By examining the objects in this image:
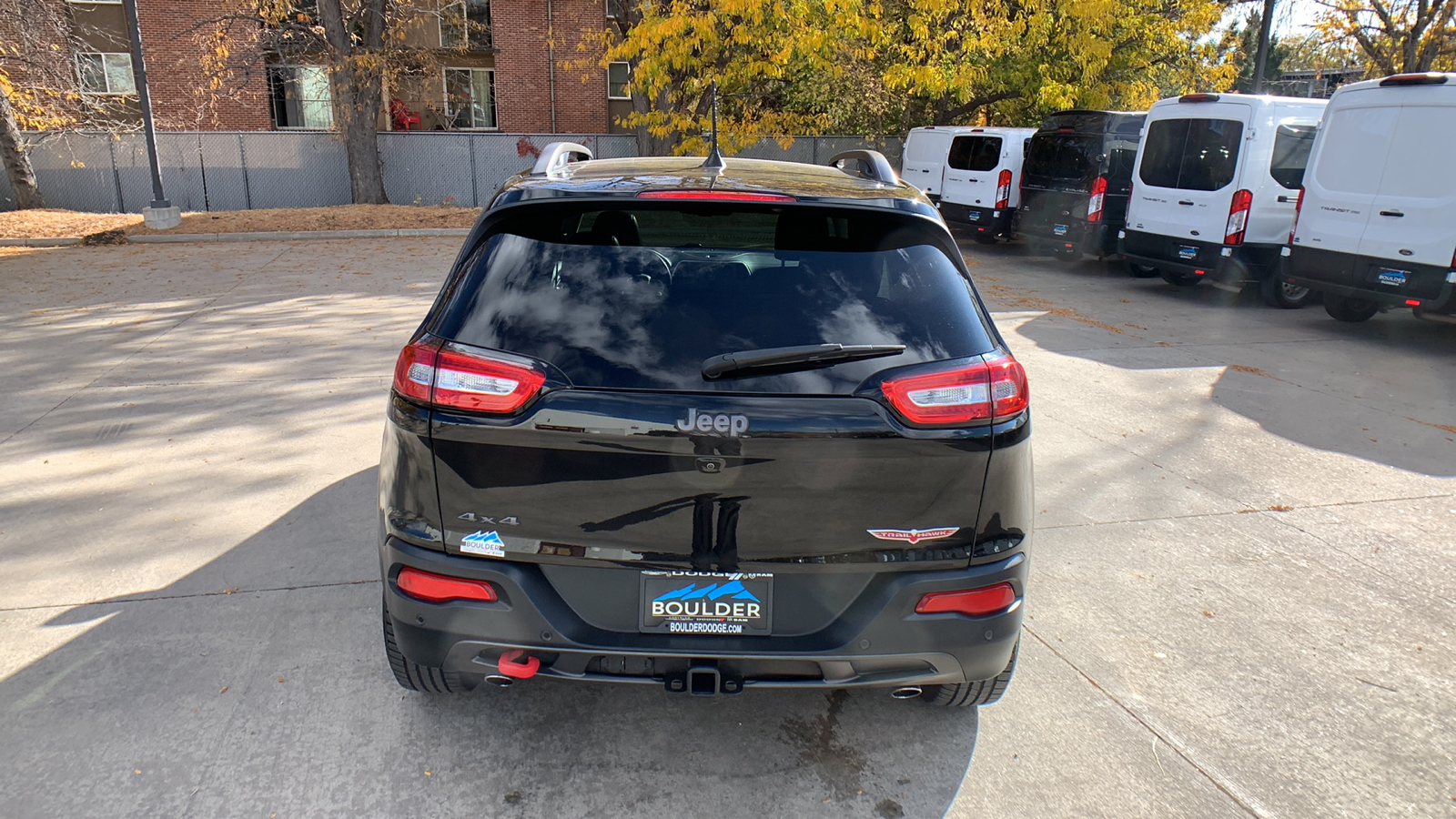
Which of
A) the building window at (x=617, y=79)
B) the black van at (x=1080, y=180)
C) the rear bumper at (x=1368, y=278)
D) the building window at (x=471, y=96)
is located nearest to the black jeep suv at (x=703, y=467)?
the rear bumper at (x=1368, y=278)

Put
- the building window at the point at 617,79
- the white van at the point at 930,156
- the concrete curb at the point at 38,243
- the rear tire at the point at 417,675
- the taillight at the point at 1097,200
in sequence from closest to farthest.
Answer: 1. the rear tire at the point at 417,675
2. the taillight at the point at 1097,200
3. the concrete curb at the point at 38,243
4. the white van at the point at 930,156
5. the building window at the point at 617,79

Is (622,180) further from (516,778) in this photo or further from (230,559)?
(230,559)

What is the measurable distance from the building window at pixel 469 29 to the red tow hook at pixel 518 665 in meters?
26.6

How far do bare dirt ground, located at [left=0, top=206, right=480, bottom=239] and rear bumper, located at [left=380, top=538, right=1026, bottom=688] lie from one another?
15.0 meters

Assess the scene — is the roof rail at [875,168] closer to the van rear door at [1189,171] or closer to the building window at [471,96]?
the van rear door at [1189,171]

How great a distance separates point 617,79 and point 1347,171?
893 inches

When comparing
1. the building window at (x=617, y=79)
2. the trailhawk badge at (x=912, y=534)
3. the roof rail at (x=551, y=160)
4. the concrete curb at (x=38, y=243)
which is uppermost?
the building window at (x=617, y=79)

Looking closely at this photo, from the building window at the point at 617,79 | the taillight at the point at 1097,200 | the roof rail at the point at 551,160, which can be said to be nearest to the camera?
the roof rail at the point at 551,160

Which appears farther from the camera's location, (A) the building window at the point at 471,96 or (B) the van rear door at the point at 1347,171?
(A) the building window at the point at 471,96

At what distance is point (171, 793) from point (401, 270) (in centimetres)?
1173

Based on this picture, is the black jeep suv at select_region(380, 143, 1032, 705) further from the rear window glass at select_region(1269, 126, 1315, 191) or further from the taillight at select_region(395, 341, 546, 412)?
the rear window glass at select_region(1269, 126, 1315, 191)

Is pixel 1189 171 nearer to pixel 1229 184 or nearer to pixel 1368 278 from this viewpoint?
pixel 1229 184

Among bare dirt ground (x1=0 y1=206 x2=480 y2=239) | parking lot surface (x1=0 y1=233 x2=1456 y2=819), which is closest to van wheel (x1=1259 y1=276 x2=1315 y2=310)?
parking lot surface (x1=0 y1=233 x2=1456 y2=819)

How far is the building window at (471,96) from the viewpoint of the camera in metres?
28.7
